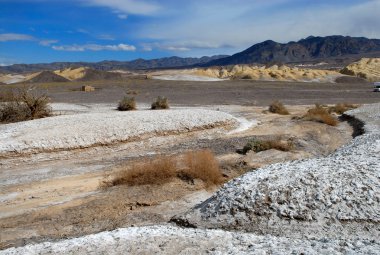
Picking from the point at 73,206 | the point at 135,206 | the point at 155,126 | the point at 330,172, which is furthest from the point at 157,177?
the point at 155,126

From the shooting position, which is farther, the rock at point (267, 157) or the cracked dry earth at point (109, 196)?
the rock at point (267, 157)

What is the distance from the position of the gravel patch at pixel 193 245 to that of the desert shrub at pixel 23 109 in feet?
51.4

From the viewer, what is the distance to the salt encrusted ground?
52.6 feet

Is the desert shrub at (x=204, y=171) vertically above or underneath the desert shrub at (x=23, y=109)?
underneath

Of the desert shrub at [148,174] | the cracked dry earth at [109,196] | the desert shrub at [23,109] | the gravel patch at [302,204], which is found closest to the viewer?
the cracked dry earth at [109,196]

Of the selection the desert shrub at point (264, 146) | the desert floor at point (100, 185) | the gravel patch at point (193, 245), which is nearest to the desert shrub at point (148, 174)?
the desert floor at point (100, 185)

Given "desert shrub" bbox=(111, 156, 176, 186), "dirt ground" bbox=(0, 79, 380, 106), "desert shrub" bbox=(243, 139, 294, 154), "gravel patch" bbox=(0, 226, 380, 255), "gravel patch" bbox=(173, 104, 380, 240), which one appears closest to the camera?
"gravel patch" bbox=(0, 226, 380, 255)

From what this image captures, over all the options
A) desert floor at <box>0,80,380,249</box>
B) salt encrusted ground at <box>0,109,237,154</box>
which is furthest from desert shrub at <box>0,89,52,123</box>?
desert floor at <box>0,80,380,249</box>

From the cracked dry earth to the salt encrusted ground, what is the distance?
0.33 metres

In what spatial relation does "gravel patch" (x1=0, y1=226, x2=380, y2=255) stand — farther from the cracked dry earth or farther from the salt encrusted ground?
the salt encrusted ground

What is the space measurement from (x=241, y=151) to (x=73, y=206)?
7621mm

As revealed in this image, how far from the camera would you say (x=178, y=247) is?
677cm

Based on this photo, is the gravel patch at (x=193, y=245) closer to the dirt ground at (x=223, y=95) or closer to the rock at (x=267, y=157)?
the rock at (x=267, y=157)

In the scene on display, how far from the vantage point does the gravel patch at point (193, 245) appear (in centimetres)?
652
